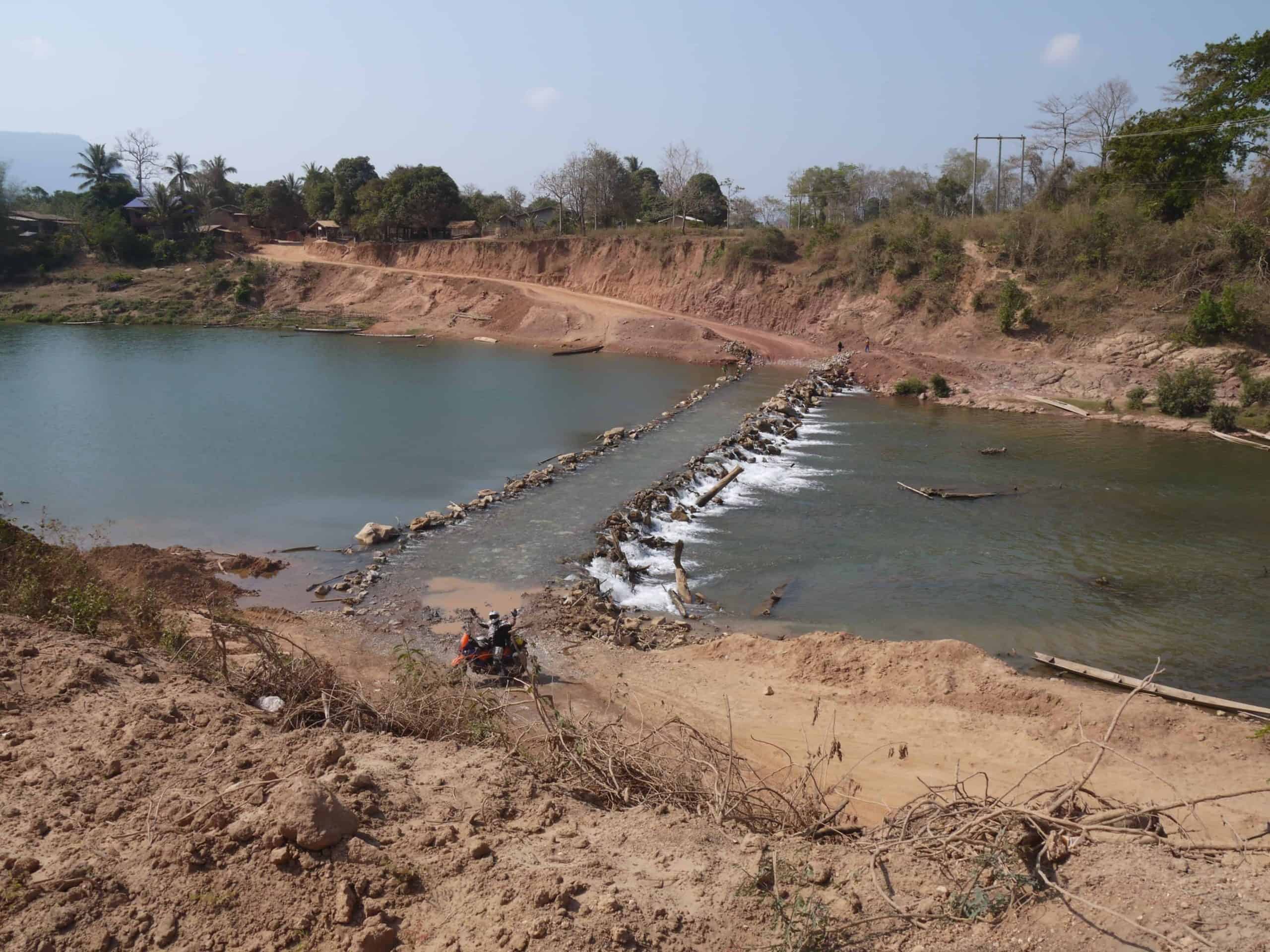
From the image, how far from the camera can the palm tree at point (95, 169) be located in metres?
73.2

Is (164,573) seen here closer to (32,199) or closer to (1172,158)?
(1172,158)

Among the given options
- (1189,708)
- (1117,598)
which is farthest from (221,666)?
(1117,598)

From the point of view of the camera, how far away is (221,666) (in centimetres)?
743

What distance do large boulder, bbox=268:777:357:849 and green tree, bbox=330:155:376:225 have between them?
197 feet

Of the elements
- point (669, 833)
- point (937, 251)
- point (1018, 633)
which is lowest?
point (1018, 633)

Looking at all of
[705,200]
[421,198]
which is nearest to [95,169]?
[421,198]

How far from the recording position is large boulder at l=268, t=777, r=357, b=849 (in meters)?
4.55

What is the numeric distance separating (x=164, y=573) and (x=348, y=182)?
58135mm

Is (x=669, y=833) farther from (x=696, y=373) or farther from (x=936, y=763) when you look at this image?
(x=696, y=373)

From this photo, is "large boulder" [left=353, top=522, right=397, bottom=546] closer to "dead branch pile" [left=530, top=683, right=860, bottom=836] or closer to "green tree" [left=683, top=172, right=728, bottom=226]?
"dead branch pile" [left=530, top=683, right=860, bottom=836]

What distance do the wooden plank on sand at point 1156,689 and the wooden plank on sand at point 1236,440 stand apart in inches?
676

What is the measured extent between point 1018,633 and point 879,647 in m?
2.70

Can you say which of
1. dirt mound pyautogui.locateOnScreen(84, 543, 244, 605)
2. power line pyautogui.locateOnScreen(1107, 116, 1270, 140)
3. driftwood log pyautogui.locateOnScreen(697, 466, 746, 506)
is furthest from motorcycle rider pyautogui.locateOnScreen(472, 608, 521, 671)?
power line pyautogui.locateOnScreen(1107, 116, 1270, 140)

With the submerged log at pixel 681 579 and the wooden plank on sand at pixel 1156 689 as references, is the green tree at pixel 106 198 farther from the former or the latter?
the wooden plank on sand at pixel 1156 689
